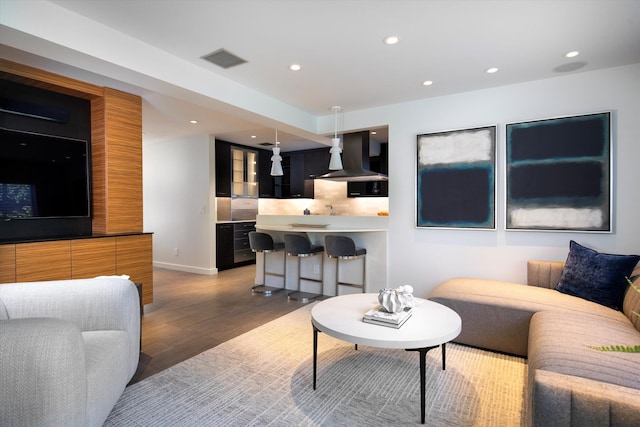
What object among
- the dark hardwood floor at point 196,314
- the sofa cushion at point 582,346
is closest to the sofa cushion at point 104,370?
the dark hardwood floor at point 196,314

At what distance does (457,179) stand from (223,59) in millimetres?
2827

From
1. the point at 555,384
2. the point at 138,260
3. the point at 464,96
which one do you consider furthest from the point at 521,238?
the point at 138,260

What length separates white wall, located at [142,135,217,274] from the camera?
20.2 ft

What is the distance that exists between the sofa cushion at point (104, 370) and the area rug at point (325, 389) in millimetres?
287

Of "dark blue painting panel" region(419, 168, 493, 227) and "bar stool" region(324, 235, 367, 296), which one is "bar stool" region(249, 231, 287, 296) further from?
"dark blue painting panel" region(419, 168, 493, 227)

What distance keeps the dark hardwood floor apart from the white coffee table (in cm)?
133

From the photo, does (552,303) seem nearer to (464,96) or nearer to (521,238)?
(521,238)

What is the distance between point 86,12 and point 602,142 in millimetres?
4455

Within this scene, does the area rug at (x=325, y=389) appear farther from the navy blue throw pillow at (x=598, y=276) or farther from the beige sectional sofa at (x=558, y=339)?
the navy blue throw pillow at (x=598, y=276)

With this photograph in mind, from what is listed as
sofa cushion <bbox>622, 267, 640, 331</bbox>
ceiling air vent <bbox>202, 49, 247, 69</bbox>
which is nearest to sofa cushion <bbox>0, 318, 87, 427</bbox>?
ceiling air vent <bbox>202, 49, 247, 69</bbox>

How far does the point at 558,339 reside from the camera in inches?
75.5

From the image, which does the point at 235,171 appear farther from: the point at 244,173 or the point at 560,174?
the point at 560,174

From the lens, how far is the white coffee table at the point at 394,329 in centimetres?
181

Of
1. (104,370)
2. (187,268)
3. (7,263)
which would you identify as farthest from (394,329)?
(187,268)
